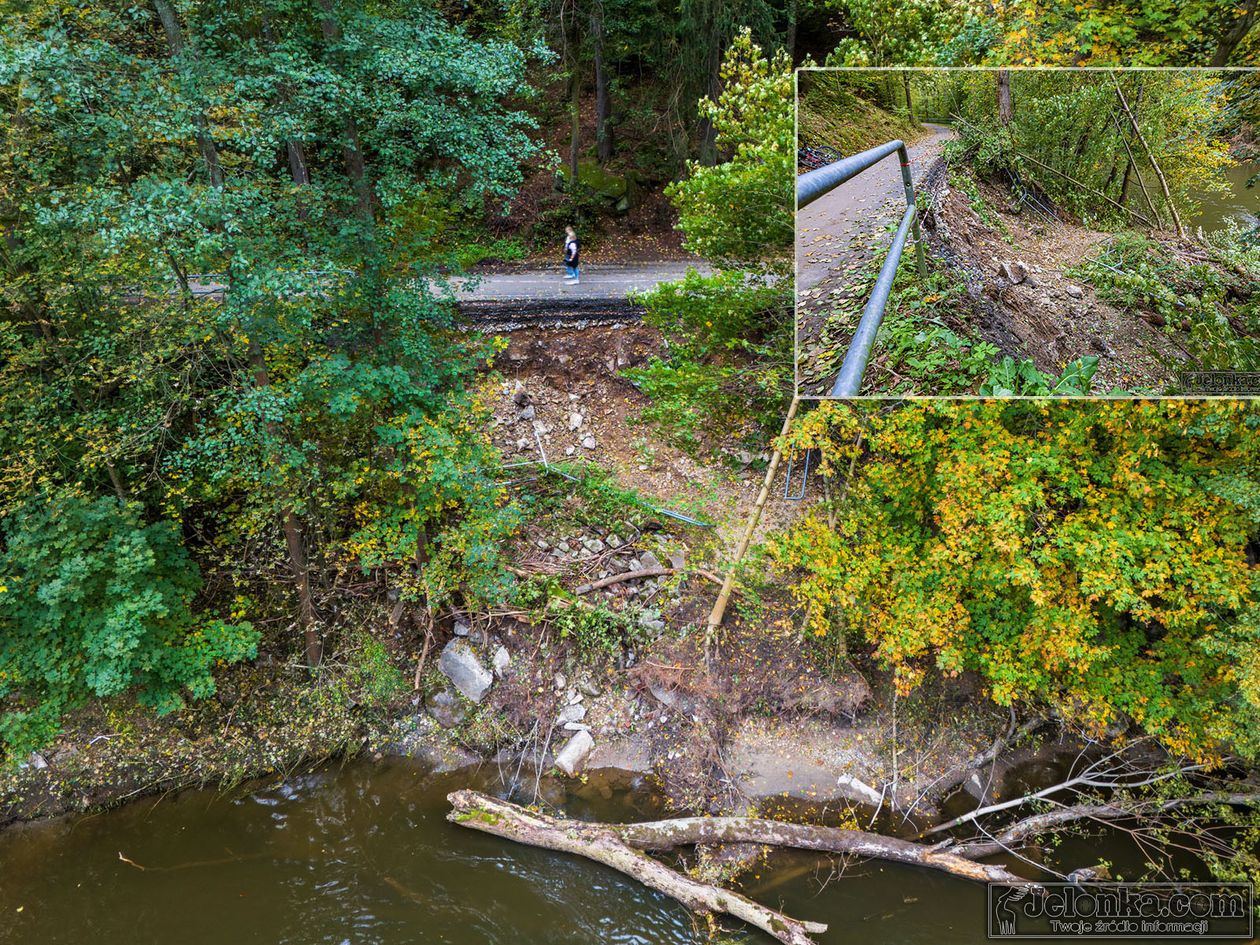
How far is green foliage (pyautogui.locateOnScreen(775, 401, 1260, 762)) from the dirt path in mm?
2345

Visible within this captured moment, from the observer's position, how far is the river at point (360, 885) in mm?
6543

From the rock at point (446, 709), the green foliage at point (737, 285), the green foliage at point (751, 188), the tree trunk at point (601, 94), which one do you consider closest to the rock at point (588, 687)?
the rock at point (446, 709)

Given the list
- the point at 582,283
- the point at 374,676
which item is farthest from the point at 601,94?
the point at 374,676

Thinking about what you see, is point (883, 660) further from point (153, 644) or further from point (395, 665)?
point (153, 644)

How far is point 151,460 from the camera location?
25.7 ft

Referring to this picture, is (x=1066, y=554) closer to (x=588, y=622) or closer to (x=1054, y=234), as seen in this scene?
(x=1054, y=234)

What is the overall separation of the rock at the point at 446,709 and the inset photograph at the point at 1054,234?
23.3 feet

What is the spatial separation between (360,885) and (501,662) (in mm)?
2751

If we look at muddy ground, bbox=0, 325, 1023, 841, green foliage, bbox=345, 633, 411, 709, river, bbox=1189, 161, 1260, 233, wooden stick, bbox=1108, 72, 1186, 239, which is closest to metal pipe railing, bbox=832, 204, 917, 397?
wooden stick, bbox=1108, 72, 1186, 239

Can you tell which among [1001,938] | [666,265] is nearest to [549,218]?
[666,265]

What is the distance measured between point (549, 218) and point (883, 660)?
10721 millimetres

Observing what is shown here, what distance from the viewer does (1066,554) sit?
251 inches

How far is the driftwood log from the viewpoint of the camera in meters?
6.77

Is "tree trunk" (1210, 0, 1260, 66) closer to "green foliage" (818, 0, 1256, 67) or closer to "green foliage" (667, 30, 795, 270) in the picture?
"green foliage" (818, 0, 1256, 67)
